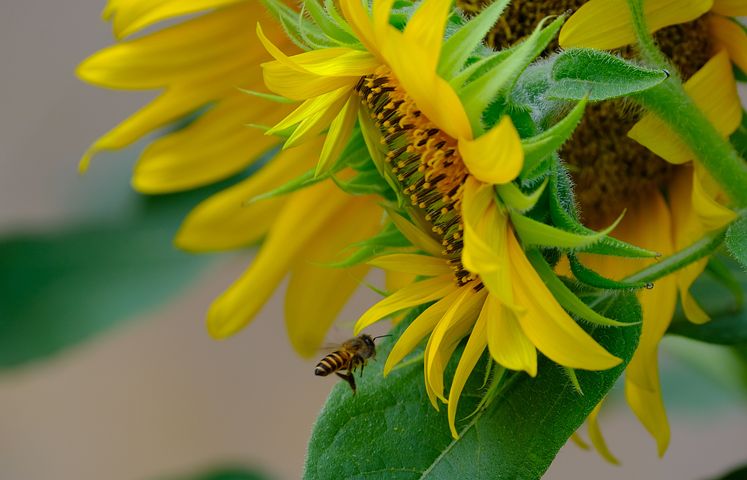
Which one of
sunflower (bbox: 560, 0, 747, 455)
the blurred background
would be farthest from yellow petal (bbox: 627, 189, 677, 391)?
the blurred background

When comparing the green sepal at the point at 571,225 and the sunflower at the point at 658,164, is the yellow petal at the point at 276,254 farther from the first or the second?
the green sepal at the point at 571,225

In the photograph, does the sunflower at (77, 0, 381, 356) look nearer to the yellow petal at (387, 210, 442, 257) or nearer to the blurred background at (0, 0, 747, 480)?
Result: the yellow petal at (387, 210, 442, 257)

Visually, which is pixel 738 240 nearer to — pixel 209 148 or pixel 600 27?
pixel 600 27

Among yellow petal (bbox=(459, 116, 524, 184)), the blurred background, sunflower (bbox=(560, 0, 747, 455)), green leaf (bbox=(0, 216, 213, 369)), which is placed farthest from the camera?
the blurred background

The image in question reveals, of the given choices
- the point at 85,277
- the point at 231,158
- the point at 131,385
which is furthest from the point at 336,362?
the point at 131,385

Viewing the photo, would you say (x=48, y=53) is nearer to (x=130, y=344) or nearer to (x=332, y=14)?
(x=130, y=344)

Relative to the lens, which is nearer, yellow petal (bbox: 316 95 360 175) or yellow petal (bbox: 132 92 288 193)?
yellow petal (bbox: 316 95 360 175)
